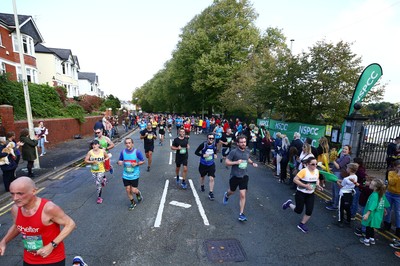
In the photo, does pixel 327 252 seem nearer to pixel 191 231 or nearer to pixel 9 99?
pixel 191 231

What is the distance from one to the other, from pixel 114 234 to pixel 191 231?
1662 mm

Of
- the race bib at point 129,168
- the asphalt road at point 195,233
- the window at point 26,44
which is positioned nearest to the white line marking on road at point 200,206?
the asphalt road at point 195,233

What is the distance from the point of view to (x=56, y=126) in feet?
53.2

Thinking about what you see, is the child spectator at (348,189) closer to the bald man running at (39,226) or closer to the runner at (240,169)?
the runner at (240,169)

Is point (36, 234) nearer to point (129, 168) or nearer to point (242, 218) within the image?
point (129, 168)

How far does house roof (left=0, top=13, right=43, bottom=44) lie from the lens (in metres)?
21.5

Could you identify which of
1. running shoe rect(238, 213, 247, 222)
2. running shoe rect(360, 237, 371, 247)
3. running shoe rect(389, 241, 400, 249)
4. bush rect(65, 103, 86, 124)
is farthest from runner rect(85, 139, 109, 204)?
bush rect(65, 103, 86, 124)

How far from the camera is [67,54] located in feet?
120

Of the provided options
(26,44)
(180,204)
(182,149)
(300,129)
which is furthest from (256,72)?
(26,44)

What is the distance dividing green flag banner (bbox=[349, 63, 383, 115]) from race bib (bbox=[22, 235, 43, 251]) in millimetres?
10754

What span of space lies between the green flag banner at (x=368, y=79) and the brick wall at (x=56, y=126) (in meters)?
16.2

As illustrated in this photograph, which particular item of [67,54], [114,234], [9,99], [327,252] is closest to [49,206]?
[114,234]

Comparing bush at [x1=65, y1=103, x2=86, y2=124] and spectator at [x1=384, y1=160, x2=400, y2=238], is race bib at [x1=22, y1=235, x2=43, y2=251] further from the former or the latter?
bush at [x1=65, y1=103, x2=86, y2=124]

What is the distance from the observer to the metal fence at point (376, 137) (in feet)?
30.9
